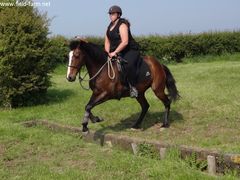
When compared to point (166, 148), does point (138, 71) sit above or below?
above

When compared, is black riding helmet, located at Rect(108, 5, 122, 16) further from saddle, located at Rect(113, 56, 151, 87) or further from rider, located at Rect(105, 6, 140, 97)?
saddle, located at Rect(113, 56, 151, 87)

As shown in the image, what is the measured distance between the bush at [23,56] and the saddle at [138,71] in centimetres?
417

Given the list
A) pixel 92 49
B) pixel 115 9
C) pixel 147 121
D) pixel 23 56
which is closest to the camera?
pixel 92 49

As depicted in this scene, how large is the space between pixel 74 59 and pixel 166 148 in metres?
2.55

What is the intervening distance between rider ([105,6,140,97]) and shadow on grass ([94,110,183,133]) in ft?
3.34

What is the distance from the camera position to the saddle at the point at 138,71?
8750mm

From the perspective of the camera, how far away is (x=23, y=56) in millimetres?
12016

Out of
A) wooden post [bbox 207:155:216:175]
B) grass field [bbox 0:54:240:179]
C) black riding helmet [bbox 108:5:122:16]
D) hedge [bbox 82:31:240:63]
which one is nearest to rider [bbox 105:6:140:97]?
black riding helmet [bbox 108:5:122:16]

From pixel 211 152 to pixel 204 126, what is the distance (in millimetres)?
2758

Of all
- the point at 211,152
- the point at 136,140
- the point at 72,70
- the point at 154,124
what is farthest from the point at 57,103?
the point at 211,152

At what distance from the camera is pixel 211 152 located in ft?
20.9

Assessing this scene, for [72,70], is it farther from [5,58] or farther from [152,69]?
[5,58]

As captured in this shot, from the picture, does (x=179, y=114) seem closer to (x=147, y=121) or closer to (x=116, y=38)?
(x=147, y=121)

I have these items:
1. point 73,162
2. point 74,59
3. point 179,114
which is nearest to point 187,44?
point 179,114
